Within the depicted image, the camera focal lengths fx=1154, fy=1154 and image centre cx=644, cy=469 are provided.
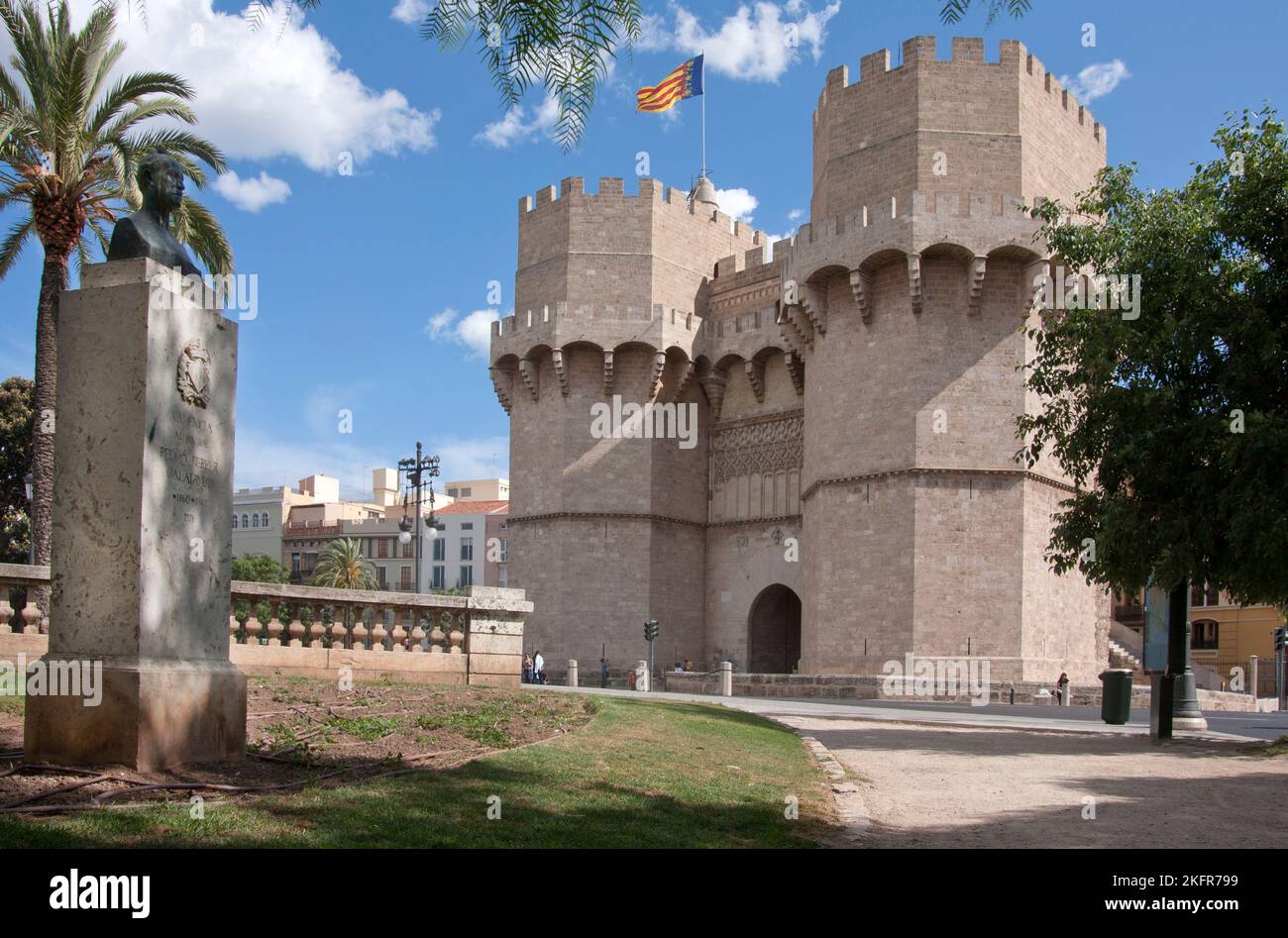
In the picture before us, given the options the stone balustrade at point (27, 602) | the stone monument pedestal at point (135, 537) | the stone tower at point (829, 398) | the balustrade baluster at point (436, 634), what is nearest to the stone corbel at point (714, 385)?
the stone tower at point (829, 398)

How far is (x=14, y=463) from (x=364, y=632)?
2870 cm

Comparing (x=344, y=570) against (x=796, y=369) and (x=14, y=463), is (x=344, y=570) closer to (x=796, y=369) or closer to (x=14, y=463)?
(x=14, y=463)

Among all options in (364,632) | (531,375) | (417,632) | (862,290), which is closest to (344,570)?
(531,375)

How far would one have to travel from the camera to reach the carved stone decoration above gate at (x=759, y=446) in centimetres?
3719

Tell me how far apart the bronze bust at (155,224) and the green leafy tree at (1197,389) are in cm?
1191

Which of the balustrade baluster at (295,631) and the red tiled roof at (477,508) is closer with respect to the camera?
the balustrade baluster at (295,631)

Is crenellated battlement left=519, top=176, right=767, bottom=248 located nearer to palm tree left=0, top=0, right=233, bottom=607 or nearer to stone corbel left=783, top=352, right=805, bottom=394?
stone corbel left=783, top=352, right=805, bottom=394

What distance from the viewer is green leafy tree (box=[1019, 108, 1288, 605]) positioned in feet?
46.9

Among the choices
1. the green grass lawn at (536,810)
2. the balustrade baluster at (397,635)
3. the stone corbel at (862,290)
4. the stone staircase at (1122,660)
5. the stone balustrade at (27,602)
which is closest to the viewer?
the green grass lawn at (536,810)

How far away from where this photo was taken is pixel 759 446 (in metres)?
38.3

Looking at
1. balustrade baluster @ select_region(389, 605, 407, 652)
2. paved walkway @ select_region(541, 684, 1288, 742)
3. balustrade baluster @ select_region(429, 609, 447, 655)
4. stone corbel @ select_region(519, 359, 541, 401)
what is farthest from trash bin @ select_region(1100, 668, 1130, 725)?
stone corbel @ select_region(519, 359, 541, 401)

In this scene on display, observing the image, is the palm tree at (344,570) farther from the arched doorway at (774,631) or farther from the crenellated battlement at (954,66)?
the crenellated battlement at (954,66)

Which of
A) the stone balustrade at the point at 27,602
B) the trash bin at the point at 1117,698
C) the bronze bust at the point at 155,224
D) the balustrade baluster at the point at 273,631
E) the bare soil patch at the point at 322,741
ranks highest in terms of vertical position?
the bronze bust at the point at 155,224

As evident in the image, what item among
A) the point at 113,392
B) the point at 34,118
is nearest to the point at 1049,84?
the point at 34,118
